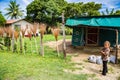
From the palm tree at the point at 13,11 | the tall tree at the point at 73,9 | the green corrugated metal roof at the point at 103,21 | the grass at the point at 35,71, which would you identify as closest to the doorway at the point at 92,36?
the green corrugated metal roof at the point at 103,21

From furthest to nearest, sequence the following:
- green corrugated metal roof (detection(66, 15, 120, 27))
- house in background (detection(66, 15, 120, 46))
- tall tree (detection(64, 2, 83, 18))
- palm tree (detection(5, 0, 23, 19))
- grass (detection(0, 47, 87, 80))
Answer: palm tree (detection(5, 0, 23, 19))
tall tree (detection(64, 2, 83, 18))
house in background (detection(66, 15, 120, 46))
green corrugated metal roof (detection(66, 15, 120, 27))
grass (detection(0, 47, 87, 80))

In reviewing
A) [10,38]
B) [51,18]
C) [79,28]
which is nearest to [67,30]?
[51,18]

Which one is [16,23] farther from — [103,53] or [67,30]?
[103,53]

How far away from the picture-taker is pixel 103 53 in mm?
9492

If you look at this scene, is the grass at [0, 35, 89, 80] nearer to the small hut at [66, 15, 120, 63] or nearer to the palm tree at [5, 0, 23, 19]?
the small hut at [66, 15, 120, 63]

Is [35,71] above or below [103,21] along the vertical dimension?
below

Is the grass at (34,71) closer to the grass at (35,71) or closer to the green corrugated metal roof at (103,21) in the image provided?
the grass at (35,71)

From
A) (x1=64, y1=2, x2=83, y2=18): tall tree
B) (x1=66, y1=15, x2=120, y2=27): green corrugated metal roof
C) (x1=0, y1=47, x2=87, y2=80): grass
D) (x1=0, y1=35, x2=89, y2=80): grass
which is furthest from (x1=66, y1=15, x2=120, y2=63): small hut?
(x1=64, y1=2, x2=83, y2=18): tall tree

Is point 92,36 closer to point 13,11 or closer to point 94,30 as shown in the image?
point 94,30

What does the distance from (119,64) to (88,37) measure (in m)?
Result: 6.65

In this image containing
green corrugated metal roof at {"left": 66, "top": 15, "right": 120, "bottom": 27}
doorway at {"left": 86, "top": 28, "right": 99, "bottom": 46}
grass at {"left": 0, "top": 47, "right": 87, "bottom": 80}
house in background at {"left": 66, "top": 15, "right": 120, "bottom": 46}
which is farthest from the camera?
doorway at {"left": 86, "top": 28, "right": 99, "bottom": 46}

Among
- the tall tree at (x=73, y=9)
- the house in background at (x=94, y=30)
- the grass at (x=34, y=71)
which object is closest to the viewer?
the grass at (x=34, y=71)

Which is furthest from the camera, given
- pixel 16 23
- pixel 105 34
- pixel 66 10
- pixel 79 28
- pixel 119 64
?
pixel 66 10

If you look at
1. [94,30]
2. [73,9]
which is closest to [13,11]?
[73,9]
